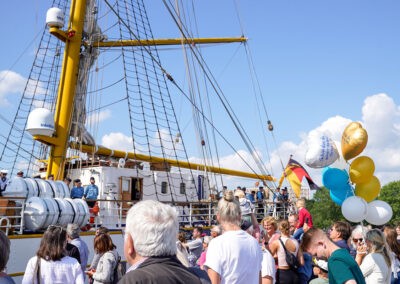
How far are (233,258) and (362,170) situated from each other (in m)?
3.86

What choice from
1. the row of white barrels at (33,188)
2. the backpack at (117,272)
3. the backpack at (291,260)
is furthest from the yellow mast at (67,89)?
the backpack at (291,260)

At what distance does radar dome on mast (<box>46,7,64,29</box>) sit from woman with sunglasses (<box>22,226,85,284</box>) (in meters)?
11.2

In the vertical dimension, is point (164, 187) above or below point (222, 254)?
above

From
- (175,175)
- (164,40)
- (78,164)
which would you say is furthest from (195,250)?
(164,40)

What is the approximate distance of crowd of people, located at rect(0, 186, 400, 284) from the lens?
211cm

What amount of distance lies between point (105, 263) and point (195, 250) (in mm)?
2861

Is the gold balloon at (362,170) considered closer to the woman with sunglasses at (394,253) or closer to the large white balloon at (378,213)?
the large white balloon at (378,213)

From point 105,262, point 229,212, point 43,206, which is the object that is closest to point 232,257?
point 229,212

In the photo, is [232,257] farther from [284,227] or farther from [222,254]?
[284,227]

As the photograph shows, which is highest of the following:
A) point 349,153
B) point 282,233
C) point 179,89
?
point 179,89

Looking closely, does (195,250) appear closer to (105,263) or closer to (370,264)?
(105,263)

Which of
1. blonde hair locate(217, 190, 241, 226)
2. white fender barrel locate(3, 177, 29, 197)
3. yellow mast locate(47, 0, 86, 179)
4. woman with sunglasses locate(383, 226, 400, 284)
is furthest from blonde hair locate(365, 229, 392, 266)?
yellow mast locate(47, 0, 86, 179)

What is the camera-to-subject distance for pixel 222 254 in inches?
140

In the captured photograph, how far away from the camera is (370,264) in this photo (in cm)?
433
